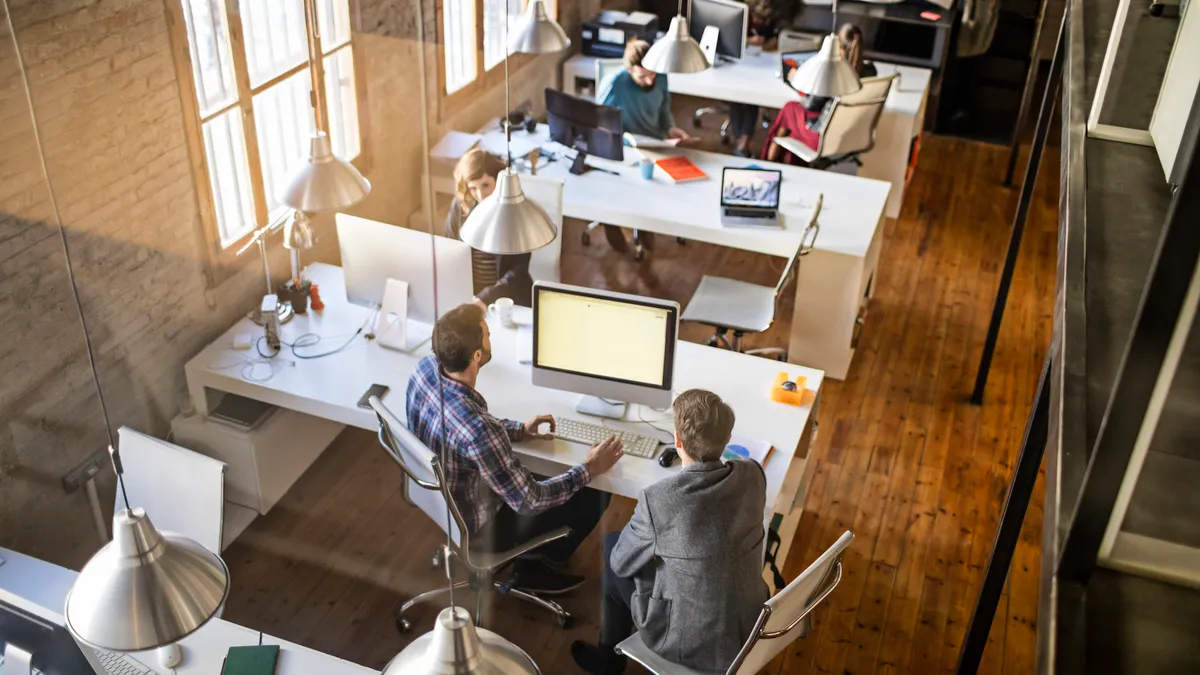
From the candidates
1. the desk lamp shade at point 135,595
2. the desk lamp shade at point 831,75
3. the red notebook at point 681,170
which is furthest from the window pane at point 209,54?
the desk lamp shade at point 831,75

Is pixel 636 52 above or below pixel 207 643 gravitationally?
above

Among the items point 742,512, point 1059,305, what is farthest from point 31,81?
point 1059,305

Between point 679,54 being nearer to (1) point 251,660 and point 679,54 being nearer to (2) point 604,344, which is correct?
(2) point 604,344

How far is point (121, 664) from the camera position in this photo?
2762 mm

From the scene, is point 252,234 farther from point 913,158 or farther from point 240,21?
point 913,158

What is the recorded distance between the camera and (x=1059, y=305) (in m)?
1.70

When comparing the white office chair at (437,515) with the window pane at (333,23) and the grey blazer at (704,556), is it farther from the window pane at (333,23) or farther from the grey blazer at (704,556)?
the window pane at (333,23)

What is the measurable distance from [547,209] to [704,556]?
2.25 meters

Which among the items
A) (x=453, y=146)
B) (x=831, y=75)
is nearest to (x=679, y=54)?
(x=831, y=75)

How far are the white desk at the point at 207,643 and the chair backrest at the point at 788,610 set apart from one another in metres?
1.02

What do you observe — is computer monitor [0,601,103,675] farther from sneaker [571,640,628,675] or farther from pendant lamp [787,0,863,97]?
pendant lamp [787,0,863,97]

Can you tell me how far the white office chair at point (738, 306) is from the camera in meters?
4.85

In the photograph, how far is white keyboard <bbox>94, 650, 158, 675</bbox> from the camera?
2734 mm

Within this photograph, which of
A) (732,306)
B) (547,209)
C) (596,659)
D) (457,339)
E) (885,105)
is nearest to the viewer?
(457,339)
